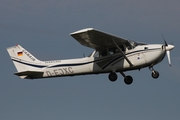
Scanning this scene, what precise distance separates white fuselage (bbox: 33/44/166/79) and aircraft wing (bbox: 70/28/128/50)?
2.22 ft

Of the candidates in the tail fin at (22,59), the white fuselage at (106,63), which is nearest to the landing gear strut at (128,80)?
the white fuselage at (106,63)

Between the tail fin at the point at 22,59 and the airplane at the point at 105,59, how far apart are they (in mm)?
140

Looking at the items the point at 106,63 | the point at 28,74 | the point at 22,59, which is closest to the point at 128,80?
the point at 106,63

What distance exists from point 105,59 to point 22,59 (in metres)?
5.39

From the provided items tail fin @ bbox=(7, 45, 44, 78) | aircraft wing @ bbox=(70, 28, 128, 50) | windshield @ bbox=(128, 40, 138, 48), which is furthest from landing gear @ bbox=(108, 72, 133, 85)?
tail fin @ bbox=(7, 45, 44, 78)

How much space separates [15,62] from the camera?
87.0 feet

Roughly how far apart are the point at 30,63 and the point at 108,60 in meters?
5.07

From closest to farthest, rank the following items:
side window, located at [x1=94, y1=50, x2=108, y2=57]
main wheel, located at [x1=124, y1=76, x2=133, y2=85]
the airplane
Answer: the airplane
side window, located at [x1=94, y1=50, x2=108, y2=57]
main wheel, located at [x1=124, y1=76, x2=133, y2=85]

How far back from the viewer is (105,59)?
24.3 m

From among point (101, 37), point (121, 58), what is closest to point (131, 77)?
point (121, 58)

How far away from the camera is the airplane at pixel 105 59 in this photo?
23375mm

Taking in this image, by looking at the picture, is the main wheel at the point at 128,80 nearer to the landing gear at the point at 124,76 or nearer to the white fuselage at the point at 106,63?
the landing gear at the point at 124,76

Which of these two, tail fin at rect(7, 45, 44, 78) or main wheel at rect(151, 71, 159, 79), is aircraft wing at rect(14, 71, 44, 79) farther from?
main wheel at rect(151, 71, 159, 79)

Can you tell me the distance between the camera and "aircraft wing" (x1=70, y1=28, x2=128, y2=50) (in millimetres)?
22031
